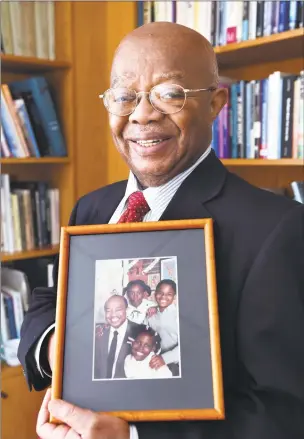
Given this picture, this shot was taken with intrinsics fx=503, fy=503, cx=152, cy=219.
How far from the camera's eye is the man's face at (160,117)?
88cm

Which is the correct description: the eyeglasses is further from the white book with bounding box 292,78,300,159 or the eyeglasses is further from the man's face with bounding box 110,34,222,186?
the white book with bounding box 292,78,300,159

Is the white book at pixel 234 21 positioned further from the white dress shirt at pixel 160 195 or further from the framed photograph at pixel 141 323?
the framed photograph at pixel 141 323

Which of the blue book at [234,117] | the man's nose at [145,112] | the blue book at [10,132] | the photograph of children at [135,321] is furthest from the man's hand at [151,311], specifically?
the blue book at [10,132]

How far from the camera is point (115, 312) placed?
80 cm

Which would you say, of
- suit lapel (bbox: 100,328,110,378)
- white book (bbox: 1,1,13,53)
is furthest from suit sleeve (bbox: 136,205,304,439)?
white book (bbox: 1,1,13,53)

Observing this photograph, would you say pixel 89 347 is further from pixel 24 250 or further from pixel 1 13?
pixel 1 13

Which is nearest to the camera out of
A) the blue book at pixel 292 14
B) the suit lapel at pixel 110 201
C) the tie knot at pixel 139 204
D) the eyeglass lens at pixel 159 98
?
the eyeglass lens at pixel 159 98

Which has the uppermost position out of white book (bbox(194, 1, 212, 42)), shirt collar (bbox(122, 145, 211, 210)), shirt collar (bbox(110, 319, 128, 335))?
white book (bbox(194, 1, 212, 42))

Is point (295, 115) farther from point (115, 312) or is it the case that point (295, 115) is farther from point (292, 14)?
point (115, 312)

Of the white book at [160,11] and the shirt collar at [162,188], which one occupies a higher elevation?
the white book at [160,11]

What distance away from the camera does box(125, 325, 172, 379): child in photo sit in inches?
30.0

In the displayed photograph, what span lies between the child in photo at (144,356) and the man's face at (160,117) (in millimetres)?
308

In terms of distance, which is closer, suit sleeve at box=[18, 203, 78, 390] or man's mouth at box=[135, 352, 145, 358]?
man's mouth at box=[135, 352, 145, 358]

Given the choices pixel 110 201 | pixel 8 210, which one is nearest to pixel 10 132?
pixel 8 210
